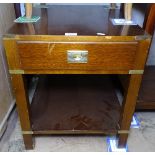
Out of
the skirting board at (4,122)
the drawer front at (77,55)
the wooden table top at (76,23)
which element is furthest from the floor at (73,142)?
the wooden table top at (76,23)

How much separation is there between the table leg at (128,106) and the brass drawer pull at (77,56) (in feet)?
0.60

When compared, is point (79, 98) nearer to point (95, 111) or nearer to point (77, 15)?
point (95, 111)

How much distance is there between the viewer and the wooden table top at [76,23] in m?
0.62

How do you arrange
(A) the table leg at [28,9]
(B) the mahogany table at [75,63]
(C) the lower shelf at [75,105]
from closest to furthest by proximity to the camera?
(B) the mahogany table at [75,63], (A) the table leg at [28,9], (C) the lower shelf at [75,105]

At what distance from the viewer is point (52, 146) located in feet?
2.95

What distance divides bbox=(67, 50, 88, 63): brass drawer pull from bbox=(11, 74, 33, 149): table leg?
0.19 metres

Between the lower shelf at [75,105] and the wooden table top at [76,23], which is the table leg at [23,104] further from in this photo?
the wooden table top at [76,23]

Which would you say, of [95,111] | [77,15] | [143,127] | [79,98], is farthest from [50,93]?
[143,127]

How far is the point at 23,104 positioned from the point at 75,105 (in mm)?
279

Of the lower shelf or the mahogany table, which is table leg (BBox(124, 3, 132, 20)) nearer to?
the mahogany table

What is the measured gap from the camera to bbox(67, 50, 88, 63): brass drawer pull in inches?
23.8

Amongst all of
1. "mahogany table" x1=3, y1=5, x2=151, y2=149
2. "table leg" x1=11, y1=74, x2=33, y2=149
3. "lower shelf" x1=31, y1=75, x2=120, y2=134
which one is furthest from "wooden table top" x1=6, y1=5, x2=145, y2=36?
"lower shelf" x1=31, y1=75, x2=120, y2=134

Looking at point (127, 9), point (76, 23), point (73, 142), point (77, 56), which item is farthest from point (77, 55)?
point (73, 142)

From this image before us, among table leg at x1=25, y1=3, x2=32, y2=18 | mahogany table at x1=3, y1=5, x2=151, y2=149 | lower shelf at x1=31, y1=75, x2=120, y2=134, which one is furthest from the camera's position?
lower shelf at x1=31, y1=75, x2=120, y2=134
